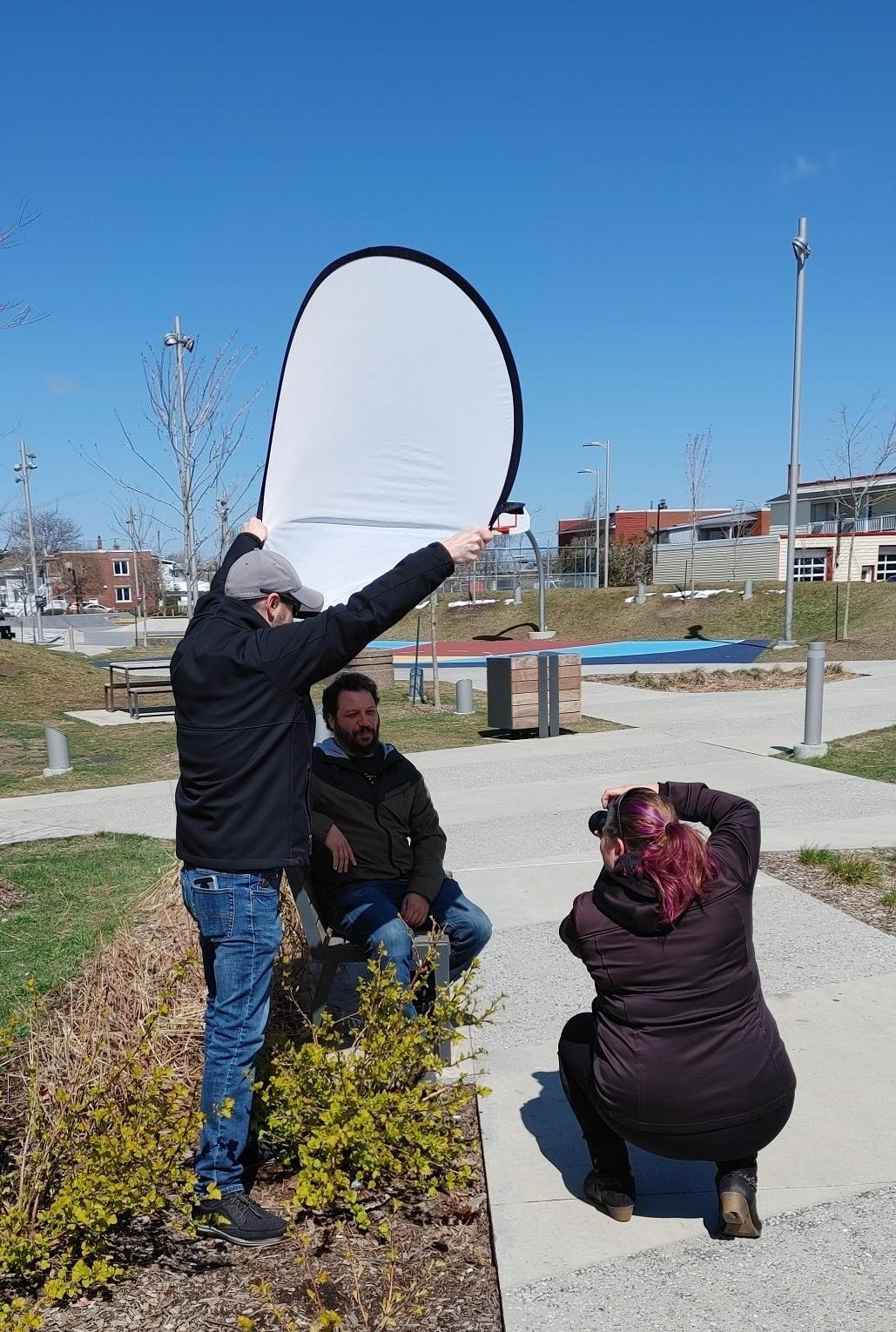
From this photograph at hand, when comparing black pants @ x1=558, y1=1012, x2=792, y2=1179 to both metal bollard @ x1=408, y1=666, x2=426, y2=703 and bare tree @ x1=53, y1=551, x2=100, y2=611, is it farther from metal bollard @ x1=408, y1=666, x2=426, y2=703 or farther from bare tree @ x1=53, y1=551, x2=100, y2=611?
bare tree @ x1=53, y1=551, x2=100, y2=611

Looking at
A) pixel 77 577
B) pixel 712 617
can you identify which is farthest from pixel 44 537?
pixel 712 617

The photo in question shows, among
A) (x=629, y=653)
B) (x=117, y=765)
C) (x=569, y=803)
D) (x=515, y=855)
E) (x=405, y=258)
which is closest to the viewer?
(x=405, y=258)

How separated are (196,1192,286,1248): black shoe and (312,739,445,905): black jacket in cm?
125

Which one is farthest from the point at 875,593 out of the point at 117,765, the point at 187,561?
the point at 117,765

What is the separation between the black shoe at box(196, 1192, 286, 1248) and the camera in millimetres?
2664

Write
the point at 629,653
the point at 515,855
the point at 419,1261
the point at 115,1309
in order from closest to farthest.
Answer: the point at 115,1309 < the point at 419,1261 < the point at 515,855 < the point at 629,653

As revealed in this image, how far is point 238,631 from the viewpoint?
265 centimetres

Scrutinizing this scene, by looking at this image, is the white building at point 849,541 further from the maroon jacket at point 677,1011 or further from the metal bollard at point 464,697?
the maroon jacket at point 677,1011

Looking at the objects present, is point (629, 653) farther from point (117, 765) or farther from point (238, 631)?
point (238, 631)

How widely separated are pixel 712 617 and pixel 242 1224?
3120 cm

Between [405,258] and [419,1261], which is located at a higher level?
[405,258]

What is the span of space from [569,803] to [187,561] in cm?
1054

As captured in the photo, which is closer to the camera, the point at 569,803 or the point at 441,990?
the point at 441,990

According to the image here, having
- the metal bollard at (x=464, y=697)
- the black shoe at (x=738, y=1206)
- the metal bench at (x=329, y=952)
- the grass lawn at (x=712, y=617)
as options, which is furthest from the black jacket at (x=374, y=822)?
the grass lawn at (x=712, y=617)
